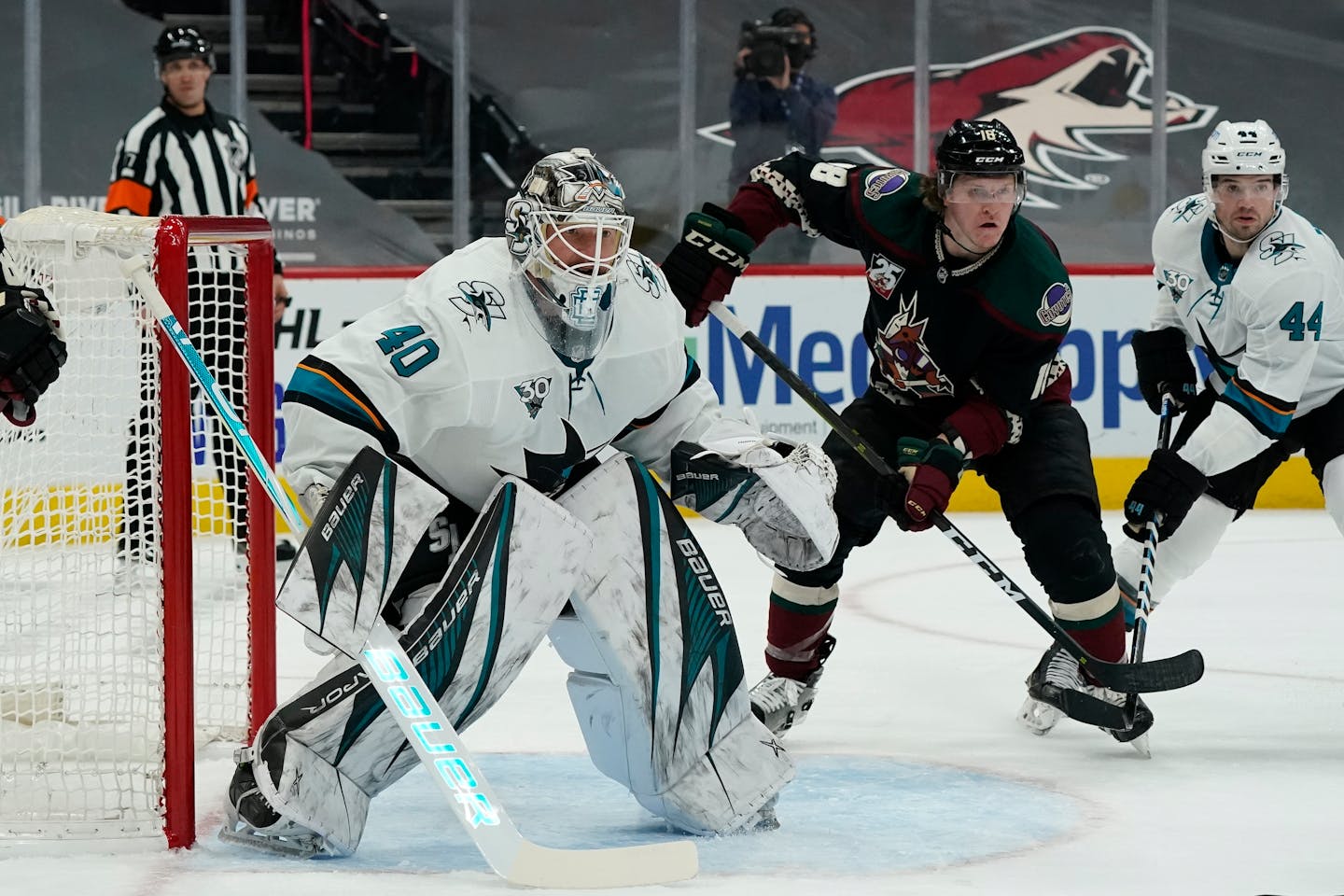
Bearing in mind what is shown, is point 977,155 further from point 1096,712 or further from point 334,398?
point 334,398

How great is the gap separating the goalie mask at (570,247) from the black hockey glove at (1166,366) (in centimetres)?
158

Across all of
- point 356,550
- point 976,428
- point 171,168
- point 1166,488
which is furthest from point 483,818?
point 171,168

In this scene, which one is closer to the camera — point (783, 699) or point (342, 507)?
point (342, 507)

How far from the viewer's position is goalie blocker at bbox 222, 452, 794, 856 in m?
2.12

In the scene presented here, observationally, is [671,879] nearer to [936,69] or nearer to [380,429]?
[380,429]

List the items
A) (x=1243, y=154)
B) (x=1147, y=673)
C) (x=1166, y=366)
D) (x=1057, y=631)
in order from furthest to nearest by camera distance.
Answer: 1. (x=1166, y=366)
2. (x=1243, y=154)
3. (x=1057, y=631)
4. (x=1147, y=673)

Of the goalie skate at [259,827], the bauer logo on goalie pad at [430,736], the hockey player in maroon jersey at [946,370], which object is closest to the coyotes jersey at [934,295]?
the hockey player in maroon jersey at [946,370]

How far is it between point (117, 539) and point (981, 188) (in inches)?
56.1

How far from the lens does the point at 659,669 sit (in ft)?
7.57

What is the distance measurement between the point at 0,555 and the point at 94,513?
28 cm

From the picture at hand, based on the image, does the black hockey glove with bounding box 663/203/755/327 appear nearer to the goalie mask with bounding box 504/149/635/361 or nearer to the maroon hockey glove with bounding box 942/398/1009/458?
the maroon hockey glove with bounding box 942/398/1009/458

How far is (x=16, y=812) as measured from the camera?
7.95 feet

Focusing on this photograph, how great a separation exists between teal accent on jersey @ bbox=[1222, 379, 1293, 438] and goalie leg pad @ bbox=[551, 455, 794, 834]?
1.23m

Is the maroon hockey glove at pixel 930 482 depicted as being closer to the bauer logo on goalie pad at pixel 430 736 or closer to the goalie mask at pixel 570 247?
the goalie mask at pixel 570 247
